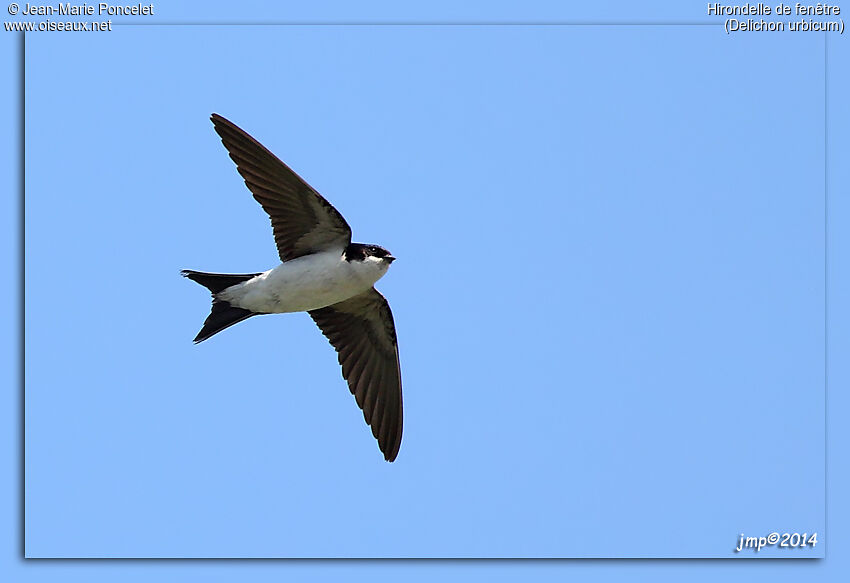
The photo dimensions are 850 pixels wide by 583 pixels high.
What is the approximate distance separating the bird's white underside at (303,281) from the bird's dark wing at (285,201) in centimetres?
11

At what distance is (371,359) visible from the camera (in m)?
8.91

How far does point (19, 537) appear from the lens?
782 cm

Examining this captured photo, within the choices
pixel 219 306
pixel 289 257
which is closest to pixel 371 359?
pixel 289 257

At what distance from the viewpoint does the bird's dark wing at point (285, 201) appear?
783 centimetres

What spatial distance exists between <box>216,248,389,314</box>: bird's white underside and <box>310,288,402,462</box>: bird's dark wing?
70 cm

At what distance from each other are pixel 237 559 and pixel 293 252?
178 cm

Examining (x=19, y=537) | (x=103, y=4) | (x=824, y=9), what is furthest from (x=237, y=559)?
(x=824, y=9)

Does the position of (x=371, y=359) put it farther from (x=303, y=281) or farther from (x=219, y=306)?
(x=219, y=306)

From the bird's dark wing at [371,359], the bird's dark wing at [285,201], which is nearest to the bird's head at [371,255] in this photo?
the bird's dark wing at [285,201]

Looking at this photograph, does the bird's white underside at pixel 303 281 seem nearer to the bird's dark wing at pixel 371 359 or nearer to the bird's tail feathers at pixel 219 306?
the bird's tail feathers at pixel 219 306

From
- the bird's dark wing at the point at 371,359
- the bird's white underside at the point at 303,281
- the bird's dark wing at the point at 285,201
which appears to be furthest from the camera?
the bird's dark wing at the point at 371,359

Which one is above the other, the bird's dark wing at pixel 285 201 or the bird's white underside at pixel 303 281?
the bird's dark wing at pixel 285 201

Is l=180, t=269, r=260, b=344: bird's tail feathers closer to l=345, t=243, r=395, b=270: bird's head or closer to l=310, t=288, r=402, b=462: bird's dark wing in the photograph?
l=345, t=243, r=395, b=270: bird's head

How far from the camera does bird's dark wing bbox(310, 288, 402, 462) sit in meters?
8.78
